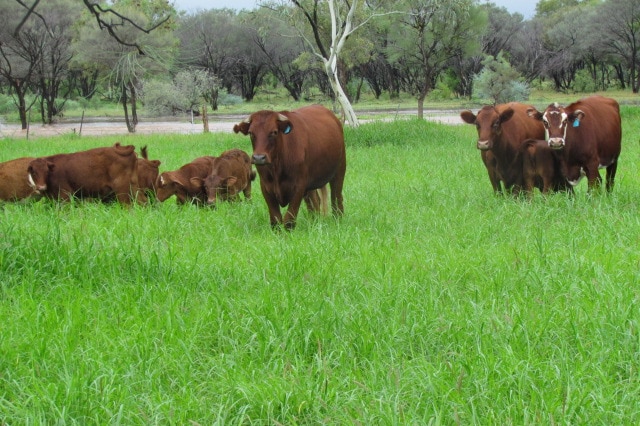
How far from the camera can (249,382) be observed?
144 inches

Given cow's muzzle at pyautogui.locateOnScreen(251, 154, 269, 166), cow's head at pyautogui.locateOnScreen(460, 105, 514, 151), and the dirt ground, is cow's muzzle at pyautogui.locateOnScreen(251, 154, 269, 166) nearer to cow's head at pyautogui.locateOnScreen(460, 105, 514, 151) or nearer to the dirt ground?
cow's head at pyautogui.locateOnScreen(460, 105, 514, 151)

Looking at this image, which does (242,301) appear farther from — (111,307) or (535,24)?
(535,24)

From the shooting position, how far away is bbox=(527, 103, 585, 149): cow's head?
30.4ft

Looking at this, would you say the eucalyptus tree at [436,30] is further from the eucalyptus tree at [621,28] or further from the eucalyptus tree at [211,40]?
the eucalyptus tree at [211,40]

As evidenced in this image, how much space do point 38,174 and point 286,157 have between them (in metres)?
3.29

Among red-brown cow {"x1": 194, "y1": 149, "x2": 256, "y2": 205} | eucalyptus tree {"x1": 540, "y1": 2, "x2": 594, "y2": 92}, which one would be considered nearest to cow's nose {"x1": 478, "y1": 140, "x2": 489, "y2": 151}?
red-brown cow {"x1": 194, "y1": 149, "x2": 256, "y2": 205}

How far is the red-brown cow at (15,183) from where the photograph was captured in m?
9.54

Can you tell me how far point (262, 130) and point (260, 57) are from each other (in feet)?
189

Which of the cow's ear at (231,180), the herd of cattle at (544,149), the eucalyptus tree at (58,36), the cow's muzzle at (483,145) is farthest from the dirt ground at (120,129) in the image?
the cow's ear at (231,180)

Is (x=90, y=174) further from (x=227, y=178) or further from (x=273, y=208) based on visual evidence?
(x=273, y=208)

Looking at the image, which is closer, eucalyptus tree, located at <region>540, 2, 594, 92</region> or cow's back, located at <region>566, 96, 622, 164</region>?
cow's back, located at <region>566, 96, 622, 164</region>

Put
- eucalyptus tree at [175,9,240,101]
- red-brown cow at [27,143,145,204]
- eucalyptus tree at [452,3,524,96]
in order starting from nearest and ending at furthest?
red-brown cow at [27,143,145,204], eucalyptus tree at [452,3,524,96], eucalyptus tree at [175,9,240,101]

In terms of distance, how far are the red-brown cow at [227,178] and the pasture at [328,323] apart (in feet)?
5.80

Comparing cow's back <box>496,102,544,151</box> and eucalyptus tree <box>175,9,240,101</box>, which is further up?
eucalyptus tree <box>175,9,240,101</box>
